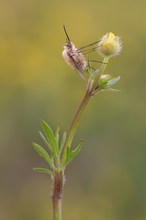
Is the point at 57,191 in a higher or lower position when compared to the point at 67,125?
lower

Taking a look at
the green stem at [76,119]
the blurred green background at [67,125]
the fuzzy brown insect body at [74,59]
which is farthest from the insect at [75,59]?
the blurred green background at [67,125]

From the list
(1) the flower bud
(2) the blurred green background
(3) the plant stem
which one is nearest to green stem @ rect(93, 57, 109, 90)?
(1) the flower bud

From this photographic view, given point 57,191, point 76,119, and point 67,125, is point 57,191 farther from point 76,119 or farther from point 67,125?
point 67,125

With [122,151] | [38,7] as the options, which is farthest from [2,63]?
[122,151]

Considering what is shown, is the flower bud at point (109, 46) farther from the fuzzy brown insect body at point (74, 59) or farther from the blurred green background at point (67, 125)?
the blurred green background at point (67, 125)

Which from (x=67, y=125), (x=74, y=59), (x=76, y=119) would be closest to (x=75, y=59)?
(x=74, y=59)

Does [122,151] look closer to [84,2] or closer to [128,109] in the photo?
[128,109]
